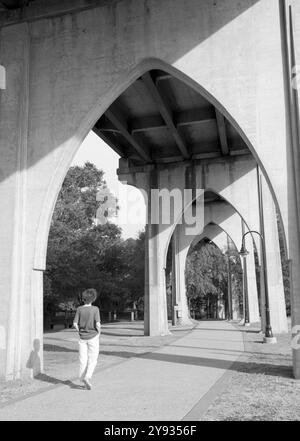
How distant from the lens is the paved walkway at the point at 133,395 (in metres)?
6.25

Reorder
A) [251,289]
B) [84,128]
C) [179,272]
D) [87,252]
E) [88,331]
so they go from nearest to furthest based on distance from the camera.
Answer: [88,331]
[84,128]
[87,252]
[251,289]
[179,272]

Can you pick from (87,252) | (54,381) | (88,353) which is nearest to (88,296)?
(88,353)

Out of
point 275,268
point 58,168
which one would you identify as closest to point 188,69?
point 58,168

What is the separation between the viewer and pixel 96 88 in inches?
442

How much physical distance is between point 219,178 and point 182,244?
13277 millimetres

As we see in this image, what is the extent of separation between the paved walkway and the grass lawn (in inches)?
13.0

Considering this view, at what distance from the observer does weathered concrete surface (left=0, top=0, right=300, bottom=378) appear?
10.1 m

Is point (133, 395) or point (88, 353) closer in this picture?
point (133, 395)

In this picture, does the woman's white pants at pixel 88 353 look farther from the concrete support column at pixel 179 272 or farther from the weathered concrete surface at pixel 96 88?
the concrete support column at pixel 179 272

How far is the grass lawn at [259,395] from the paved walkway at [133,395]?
33 centimetres

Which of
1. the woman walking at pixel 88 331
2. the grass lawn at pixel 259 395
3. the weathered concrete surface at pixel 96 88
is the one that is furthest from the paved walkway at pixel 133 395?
the weathered concrete surface at pixel 96 88

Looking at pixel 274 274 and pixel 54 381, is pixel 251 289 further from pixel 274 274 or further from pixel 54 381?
pixel 54 381

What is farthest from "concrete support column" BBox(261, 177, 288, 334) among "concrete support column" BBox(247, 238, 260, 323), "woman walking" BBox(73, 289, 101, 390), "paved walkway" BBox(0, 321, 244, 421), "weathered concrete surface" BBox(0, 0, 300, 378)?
"woman walking" BBox(73, 289, 101, 390)

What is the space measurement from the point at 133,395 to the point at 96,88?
7115mm
